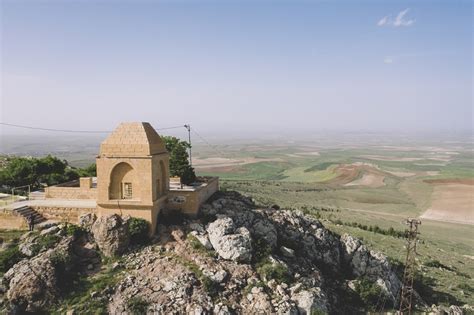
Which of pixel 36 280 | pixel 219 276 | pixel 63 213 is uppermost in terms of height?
pixel 63 213

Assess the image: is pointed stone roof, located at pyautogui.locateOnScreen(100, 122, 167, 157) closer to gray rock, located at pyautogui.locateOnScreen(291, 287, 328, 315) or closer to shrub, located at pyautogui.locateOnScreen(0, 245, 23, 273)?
shrub, located at pyautogui.locateOnScreen(0, 245, 23, 273)

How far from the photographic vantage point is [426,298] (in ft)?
87.8

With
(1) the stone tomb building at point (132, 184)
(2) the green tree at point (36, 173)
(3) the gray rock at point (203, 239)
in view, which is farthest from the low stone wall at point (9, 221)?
(3) the gray rock at point (203, 239)

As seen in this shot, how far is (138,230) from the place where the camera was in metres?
22.3

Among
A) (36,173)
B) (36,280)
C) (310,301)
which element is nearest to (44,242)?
(36,280)

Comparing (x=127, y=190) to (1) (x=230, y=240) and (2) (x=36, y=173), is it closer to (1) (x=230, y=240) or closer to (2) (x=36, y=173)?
(1) (x=230, y=240)

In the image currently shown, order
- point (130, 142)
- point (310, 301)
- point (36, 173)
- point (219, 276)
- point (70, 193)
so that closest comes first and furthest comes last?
point (310, 301)
point (219, 276)
point (130, 142)
point (70, 193)
point (36, 173)

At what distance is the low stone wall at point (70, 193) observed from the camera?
1037 inches

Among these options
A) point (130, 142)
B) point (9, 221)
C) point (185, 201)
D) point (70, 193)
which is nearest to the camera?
point (130, 142)

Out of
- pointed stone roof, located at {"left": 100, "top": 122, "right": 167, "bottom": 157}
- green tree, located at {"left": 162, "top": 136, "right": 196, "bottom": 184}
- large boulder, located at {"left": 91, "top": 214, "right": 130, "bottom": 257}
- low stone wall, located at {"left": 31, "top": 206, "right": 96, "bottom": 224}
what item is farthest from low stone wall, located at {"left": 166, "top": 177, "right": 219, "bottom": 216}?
low stone wall, located at {"left": 31, "top": 206, "right": 96, "bottom": 224}

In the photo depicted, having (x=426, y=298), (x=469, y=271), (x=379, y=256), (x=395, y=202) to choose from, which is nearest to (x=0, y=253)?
(x=379, y=256)

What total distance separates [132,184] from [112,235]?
3.26 m

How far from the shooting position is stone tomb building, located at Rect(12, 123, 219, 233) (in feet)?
75.3

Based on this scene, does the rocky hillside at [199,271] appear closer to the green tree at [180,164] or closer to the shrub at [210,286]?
the shrub at [210,286]
